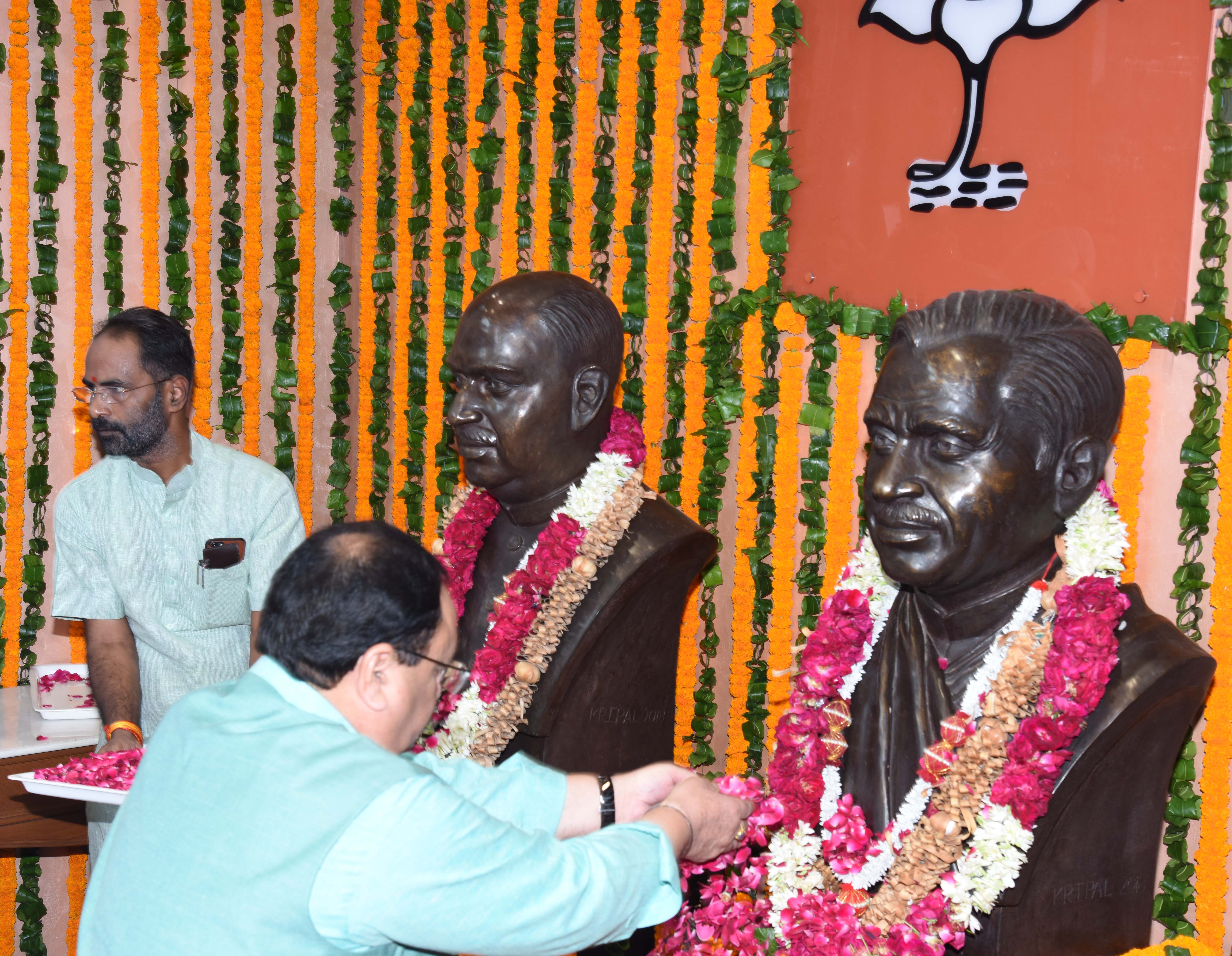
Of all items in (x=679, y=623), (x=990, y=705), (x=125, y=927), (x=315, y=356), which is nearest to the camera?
(x=125, y=927)

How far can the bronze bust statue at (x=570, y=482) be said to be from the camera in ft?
9.66

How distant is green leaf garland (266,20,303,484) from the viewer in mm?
4500

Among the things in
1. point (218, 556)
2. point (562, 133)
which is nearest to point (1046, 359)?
point (562, 133)

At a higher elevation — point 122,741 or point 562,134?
point 562,134

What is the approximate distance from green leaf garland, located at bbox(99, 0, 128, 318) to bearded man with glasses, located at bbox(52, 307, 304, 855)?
83 cm

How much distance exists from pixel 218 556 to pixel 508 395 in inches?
44.9

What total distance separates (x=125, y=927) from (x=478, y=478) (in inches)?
60.8

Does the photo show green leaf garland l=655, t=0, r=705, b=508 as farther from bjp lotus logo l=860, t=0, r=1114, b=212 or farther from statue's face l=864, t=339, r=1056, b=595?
statue's face l=864, t=339, r=1056, b=595

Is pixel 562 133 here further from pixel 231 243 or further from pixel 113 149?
pixel 113 149

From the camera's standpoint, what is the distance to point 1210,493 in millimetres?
2770

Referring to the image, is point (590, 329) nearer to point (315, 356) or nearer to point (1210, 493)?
point (1210, 493)

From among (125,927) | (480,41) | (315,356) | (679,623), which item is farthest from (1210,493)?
(315,356)

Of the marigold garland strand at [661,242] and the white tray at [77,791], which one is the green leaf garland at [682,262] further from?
the white tray at [77,791]

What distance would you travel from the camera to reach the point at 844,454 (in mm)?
3363
